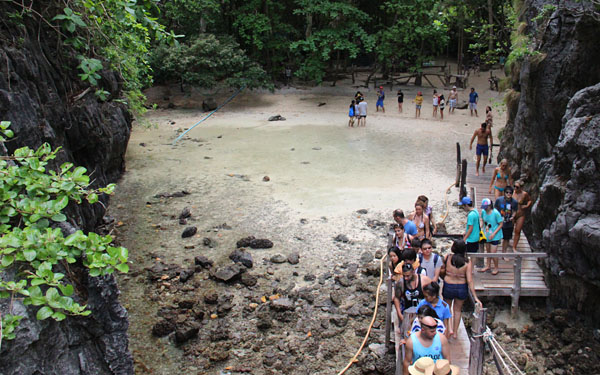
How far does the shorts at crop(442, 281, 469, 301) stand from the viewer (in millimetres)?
6309

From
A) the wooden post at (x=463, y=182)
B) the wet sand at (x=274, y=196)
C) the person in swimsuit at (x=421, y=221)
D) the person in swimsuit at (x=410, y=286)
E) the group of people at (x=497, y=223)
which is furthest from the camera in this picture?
the wooden post at (x=463, y=182)

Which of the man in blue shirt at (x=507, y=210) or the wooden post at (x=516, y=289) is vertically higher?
the man in blue shirt at (x=507, y=210)

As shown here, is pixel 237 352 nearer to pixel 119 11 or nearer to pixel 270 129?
pixel 119 11

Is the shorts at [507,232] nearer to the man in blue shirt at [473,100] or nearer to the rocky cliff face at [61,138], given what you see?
the rocky cliff face at [61,138]

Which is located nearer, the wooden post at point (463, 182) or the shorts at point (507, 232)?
the shorts at point (507, 232)

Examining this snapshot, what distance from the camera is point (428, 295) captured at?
5461 mm

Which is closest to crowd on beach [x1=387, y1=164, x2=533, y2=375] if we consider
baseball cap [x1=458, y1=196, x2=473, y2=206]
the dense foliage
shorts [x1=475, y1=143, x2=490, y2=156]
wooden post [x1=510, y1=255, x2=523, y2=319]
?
wooden post [x1=510, y1=255, x2=523, y2=319]

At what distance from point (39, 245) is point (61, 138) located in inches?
236

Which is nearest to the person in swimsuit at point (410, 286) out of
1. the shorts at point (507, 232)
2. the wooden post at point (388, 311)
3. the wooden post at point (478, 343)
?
the wooden post at point (388, 311)

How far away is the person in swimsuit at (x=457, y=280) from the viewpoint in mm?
6238

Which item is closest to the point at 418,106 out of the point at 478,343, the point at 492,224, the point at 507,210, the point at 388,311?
the point at 507,210

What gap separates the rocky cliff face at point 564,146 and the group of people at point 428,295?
279 centimetres

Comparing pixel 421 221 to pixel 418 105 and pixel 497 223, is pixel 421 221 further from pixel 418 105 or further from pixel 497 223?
pixel 418 105

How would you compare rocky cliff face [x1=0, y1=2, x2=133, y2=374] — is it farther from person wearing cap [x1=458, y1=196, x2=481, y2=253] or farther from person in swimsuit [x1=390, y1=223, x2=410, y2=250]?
person wearing cap [x1=458, y1=196, x2=481, y2=253]
